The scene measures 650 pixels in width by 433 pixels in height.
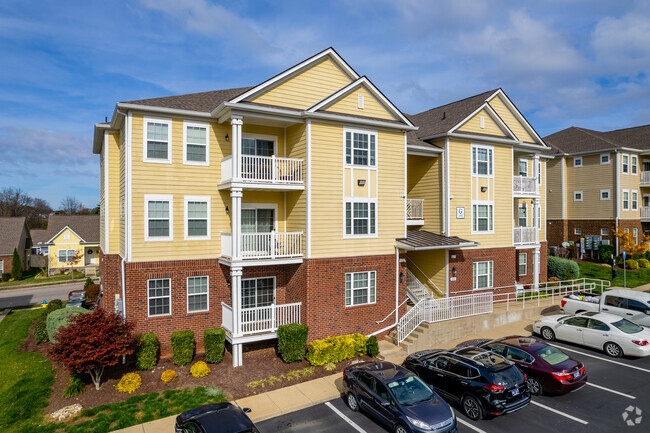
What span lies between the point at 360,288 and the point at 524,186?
13.0 meters

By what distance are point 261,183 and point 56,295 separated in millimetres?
25794

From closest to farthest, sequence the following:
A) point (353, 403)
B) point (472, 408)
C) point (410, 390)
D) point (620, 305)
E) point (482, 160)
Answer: point (410, 390)
point (472, 408)
point (353, 403)
point (620, 305)
point (482, 160)

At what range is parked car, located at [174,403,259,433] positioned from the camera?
27.6 feet

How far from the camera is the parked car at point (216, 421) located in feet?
27.6

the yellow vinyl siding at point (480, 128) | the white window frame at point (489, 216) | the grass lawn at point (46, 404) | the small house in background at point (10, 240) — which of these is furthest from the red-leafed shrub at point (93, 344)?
the small house in background at point (10, 240)

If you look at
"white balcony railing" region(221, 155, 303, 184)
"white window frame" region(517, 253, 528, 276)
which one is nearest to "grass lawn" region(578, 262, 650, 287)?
"white window frame" region(517, 253, 528, 276)

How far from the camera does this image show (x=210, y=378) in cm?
1369

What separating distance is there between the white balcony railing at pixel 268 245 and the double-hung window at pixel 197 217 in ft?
2.65

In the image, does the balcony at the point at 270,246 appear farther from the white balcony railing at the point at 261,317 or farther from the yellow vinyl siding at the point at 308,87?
the yellow vinyl siding at the point at 308,87

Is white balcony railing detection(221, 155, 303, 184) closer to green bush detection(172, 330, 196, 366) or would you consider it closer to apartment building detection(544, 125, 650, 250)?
green bush detection(172, 330, 196, 366)

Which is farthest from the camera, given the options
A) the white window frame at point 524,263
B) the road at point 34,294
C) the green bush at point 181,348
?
the road at point 34,294

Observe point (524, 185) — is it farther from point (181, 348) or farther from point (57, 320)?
point (57, 320)

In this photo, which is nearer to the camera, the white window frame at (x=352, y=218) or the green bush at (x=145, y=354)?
the green bush at (x=145, y=354)

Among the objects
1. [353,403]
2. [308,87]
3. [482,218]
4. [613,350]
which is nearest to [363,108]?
[308,87]
